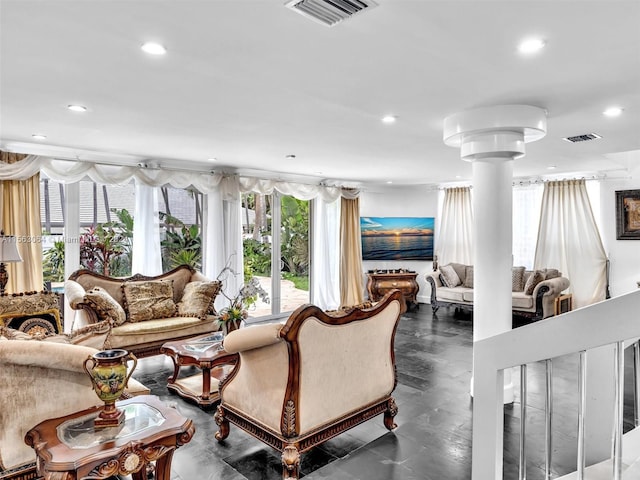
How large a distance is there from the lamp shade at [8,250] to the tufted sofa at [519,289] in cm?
598

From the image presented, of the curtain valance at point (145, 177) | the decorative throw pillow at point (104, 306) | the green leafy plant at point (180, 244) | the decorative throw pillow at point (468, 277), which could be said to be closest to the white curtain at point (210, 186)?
the curtain valance at point (145, 177)

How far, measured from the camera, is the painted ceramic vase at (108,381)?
2.01 metres

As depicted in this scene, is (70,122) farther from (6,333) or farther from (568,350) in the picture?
(568,350)

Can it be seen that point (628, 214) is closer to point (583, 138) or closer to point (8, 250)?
point (583, 138)

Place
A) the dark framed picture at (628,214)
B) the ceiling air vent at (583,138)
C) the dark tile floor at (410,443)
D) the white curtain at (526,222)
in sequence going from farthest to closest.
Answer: the white curtain at (526,222) < the dark framed picture at (628,214) < the ceiling air vent at (583,138) < the dark tile floor at (410,443)

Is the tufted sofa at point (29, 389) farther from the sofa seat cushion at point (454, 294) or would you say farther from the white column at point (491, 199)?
the sofa seat cushion at point (454, 294)

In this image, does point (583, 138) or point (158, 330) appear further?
point (158, 330)

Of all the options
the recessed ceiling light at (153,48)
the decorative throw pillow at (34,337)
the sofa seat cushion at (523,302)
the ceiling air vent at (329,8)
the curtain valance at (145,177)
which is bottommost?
the sofa seat cushion at (523,302)

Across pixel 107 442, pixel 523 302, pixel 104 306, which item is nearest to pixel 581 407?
pixel 107 442

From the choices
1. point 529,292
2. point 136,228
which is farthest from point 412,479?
point 529,292

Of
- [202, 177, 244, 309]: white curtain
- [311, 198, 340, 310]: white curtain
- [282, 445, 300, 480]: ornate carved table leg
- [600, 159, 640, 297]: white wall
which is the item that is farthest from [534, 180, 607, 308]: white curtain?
[282, 445, 300, 480]: ornate carved table leg

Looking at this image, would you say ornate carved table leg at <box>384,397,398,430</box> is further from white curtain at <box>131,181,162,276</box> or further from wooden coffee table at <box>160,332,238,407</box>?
white curtain at <box>131,181,162,276</box>

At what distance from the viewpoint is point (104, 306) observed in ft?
14.5

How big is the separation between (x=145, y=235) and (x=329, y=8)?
4.61m
